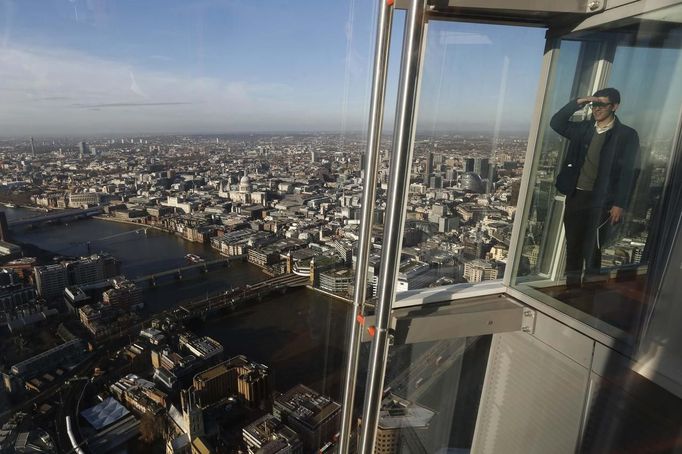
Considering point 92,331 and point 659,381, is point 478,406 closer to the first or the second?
point 659,381

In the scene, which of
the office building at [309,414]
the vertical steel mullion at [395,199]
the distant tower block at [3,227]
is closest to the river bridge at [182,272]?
the distant tower block at [3,227]

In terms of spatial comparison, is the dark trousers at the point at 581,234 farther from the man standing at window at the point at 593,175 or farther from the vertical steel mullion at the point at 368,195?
the vertical steel mullion at the point at 368,195

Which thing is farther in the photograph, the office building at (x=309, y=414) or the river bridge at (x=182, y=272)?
the river bridge at (x=182, y=272)

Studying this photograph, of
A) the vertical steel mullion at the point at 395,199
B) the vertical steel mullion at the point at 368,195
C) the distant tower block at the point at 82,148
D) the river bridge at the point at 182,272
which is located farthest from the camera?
the river bridge at the point at 182,272

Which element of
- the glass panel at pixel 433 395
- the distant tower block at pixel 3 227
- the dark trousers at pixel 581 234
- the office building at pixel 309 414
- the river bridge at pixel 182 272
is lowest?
the office building at pixel 309 414

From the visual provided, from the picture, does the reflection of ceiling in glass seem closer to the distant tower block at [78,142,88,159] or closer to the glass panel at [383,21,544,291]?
the glass panel at [383,21,544,291]

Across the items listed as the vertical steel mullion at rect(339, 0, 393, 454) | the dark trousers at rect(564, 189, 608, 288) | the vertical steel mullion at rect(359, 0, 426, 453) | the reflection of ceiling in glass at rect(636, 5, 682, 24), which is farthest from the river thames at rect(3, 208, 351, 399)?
the reflection of ceiling in glass at rect(636, 5, 682, 24)

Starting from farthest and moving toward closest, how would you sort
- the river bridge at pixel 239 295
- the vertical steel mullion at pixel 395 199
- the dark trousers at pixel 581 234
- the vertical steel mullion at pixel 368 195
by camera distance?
the river bridge at pixel 239 295, the dark trousers at pixel 581 234, the vertical steel mullion at pixel 368 195, the vertical steel mullion at pixel 395 199
